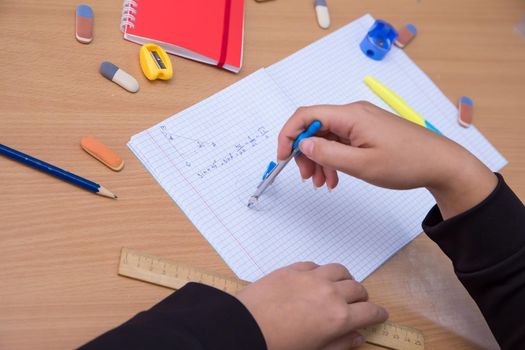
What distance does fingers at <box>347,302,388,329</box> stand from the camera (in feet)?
2.16

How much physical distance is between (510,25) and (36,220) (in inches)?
40.4

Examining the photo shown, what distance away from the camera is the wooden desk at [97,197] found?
614 mm

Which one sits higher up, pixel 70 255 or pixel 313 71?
pixel 313 71

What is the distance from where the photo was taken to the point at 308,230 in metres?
0.76

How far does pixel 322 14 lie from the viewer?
0.97 meters

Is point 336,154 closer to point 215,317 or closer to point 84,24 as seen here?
point 215,317

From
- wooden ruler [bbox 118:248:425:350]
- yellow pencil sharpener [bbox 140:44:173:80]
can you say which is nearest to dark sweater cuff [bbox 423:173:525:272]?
wooden ruler [bbox 118:248:425:350]

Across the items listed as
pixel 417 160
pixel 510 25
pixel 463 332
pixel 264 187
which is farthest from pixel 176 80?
pixel 510 25

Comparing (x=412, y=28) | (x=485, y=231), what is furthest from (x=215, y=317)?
(x=412, y=28)

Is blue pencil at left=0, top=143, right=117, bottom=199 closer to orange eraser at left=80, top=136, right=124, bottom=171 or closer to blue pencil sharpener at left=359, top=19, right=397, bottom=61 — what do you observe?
orange eraser at left=80, top=136, right=124, bottom=171

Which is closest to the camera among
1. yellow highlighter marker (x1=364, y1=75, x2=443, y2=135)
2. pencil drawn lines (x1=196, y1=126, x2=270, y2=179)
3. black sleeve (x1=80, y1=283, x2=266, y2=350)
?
black sleeve (x1=80, y1=283, x2=266, y2=350)

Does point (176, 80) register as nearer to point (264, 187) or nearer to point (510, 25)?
point (264, 187)

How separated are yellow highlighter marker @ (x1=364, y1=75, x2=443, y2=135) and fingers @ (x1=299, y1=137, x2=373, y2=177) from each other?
0.91 ft

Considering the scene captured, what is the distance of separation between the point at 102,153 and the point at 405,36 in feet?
2.11
